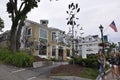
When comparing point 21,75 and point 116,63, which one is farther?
point 21,75

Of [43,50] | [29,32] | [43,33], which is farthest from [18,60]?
[43,33]

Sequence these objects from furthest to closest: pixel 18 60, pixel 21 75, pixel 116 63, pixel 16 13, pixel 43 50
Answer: pixel 43 50 → pixel 16 13 → pixel 18 60 → pixel 21 75 → pixel 116 63

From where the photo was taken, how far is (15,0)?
91.6 feet

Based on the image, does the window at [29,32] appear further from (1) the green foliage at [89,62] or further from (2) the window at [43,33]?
(1) the green foliage at [89,62]

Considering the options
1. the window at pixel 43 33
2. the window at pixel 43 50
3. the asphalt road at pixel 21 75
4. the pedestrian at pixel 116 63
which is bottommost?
the asphalt road at pixel 21 75

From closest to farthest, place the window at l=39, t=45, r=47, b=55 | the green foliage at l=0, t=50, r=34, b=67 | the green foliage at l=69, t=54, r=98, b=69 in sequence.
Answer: the green foliage at l=69, t=54, r=98, b=69, the green foliage at l=0, t=50, r=34, b=67, the window at l=39, t=45, r=47, b=55

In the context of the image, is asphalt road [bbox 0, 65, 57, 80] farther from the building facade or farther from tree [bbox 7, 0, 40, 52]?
the building facade

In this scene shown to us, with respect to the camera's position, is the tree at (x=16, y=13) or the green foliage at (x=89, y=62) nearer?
the green foliage at (x=89, y=62)

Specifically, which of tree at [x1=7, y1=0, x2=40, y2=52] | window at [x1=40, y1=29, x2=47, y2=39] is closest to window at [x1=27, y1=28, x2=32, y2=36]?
window at [x1=40, y1=29, x2=47, y2=39]

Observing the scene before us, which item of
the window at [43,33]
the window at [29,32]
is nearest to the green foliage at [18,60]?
the window at [29,32]

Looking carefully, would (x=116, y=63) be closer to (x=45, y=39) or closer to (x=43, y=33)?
(x=43, y=33)

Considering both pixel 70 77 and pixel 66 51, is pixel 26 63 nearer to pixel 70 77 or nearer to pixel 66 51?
pixel 70 77

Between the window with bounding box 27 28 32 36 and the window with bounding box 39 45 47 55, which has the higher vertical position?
the window with bounding box 27 28 32 36

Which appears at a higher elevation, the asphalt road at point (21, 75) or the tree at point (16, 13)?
the tree at point (16, 13)
